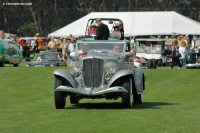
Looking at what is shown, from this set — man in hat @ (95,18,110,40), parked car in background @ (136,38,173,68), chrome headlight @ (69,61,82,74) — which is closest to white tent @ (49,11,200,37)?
parked car in background @ (136,38,173,68)

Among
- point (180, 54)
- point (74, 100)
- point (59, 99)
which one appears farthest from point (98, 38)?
point (180, 54)

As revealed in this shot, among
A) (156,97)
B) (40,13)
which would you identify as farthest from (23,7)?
(156,97)

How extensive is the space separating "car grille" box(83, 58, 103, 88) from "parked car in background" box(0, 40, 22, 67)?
21.7m

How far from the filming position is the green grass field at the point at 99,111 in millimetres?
13523

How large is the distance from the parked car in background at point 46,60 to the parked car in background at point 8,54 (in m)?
1.21

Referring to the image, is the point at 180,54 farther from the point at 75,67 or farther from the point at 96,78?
the point at 96,78

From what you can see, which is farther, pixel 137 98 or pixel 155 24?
pixel 155 24

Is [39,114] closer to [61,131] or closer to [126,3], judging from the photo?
[61,131]

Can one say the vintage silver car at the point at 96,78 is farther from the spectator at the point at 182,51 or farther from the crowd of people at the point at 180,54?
the spectator at the point at 182,51

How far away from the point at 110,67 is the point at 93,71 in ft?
1.43

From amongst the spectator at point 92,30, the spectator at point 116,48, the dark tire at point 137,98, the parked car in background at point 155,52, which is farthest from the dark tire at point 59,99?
the parked car in background at point 155,52

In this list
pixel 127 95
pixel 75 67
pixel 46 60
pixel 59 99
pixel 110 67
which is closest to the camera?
pixel 127 95

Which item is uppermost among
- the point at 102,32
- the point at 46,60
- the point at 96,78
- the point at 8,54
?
the point at 102,32

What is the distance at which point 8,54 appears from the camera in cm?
4028
